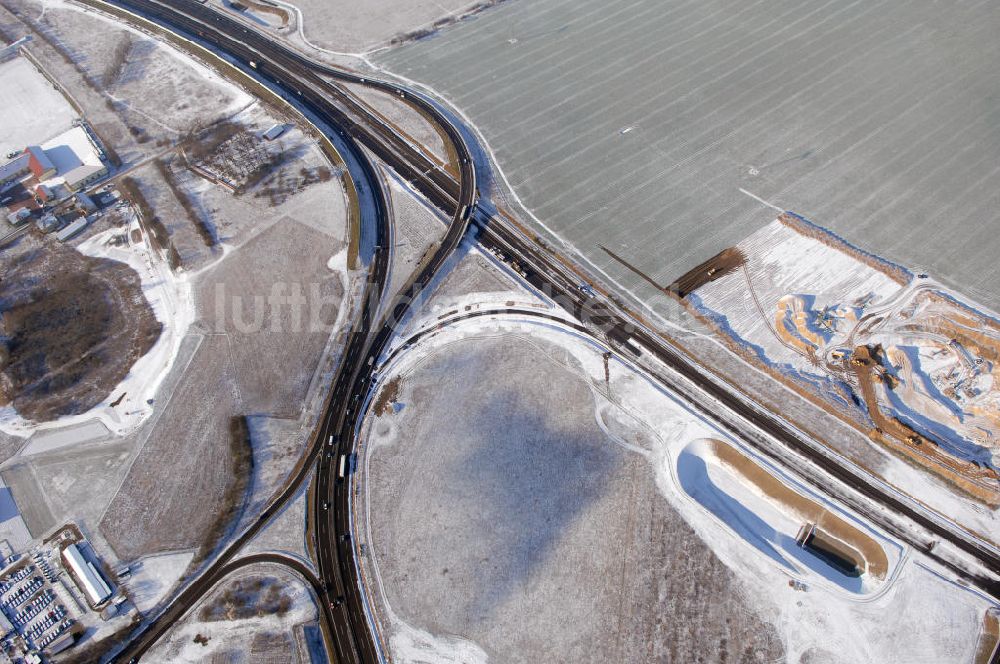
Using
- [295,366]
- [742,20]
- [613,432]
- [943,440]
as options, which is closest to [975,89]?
[742,20]

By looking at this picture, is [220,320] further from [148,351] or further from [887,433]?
[887,433]

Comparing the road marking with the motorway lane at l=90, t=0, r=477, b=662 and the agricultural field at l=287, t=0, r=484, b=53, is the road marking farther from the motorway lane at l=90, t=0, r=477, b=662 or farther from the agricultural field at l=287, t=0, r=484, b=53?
the agricultural field at l=287, t=0, r=484, b=53

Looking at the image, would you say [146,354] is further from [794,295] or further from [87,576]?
[794,295]

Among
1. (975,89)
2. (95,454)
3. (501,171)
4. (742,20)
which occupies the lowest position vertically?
(95,454)

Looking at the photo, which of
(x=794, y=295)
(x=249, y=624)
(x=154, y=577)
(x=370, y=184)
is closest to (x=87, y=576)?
(x=154, y=577)

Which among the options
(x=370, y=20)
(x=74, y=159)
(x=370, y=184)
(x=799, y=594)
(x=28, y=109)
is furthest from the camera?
(x=370, y=20)

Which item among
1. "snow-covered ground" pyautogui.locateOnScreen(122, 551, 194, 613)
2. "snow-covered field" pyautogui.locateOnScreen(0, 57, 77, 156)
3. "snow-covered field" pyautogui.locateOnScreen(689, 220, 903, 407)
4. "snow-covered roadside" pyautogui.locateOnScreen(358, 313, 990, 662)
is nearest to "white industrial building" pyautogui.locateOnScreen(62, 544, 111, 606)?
"snow-covered ground" pyautogui.locateOnScreen(122, 551, 194, 613)
